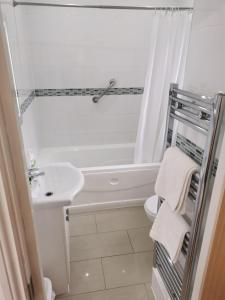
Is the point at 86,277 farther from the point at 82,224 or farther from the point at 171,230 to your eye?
the point at 171,230

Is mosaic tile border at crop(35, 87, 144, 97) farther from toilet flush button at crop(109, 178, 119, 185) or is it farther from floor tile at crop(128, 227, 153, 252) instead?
floor tile at crop(128, 227, 153, 252)

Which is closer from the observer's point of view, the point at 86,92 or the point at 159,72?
the point at 159,72

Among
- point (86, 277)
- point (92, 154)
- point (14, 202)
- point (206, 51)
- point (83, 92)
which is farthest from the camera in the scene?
point (92, 154)

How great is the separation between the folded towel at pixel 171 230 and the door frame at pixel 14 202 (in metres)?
0.79

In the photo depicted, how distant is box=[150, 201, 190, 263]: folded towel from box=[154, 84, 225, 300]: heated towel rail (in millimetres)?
42

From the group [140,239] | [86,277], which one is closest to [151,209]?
[140,239]

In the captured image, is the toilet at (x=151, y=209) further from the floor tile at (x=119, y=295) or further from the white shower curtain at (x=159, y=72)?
the white shower curtain at (x=159, y=72)

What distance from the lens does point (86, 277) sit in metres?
1.74

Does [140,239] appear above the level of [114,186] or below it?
below

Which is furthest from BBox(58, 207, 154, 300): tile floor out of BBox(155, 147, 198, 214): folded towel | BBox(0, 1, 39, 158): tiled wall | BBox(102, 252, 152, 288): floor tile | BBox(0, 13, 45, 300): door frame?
BBox(0, 13, 45, 300): door frame

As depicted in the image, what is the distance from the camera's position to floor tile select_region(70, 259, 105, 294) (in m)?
1.67

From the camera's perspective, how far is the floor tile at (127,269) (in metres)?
1.73

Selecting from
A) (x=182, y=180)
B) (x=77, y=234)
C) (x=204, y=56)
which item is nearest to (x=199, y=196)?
(x=182, y=180)

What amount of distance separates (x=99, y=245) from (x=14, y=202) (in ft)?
5.37
